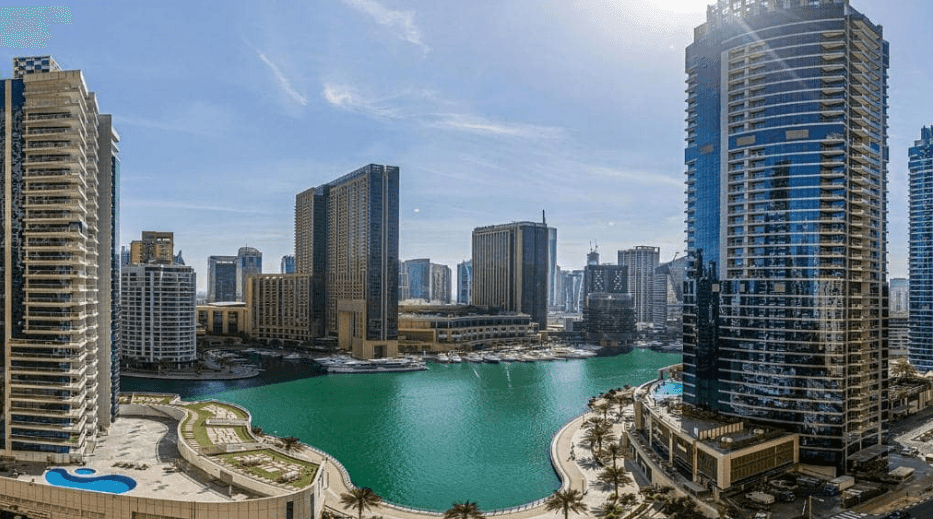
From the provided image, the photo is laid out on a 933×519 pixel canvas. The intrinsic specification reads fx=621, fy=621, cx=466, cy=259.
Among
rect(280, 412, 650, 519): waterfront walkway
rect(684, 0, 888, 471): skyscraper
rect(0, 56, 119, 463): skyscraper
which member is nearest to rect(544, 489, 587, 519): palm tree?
rect(280, 412, 650, 519): waterfront walkway

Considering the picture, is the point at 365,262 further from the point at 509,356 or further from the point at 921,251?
the point at 921,251

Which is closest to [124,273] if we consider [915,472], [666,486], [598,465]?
[598,465]

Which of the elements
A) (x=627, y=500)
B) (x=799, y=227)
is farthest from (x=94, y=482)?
(x=799, y=227)

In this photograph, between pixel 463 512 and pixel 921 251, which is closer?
pixel 463 512

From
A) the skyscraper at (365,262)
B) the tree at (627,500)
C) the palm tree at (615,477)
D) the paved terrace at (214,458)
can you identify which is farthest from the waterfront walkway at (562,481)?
the skyscraper at (365,262)

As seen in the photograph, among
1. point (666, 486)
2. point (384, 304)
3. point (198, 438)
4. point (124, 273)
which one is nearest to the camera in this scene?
point (666, 486)

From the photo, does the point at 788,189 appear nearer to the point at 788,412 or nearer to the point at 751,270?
the point at 751,270
